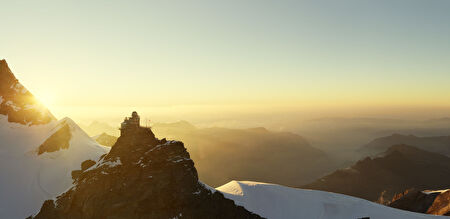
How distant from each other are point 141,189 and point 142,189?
224 millimetres

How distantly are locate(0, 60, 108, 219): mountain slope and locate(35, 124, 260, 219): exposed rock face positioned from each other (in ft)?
76.2

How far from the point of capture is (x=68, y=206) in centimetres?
5381

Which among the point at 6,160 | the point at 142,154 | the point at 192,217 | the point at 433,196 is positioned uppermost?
the point at 142,154

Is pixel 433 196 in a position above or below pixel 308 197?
below

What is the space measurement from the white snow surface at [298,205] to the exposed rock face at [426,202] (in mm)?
36169

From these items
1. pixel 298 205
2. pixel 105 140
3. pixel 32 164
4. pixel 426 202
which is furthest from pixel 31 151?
pixel 426 202

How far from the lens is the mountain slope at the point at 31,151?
75.8 meters

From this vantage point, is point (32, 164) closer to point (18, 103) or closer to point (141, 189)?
point (18, 103)

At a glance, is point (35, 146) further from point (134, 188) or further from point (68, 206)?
point (134, 188)

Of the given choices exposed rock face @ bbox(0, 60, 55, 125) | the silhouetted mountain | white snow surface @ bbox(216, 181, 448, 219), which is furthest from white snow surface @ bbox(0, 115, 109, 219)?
white snow surface @ bbox(216, 181, 448, 219)

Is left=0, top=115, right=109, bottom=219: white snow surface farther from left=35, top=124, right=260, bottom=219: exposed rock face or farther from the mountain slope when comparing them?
left=35, top=124, right=260, bottom=219: exposed rock face

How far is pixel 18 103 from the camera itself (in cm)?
11219

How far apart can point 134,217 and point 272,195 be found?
4933cm

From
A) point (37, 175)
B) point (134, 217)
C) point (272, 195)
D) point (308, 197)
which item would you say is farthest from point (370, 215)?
point (37, 175)
